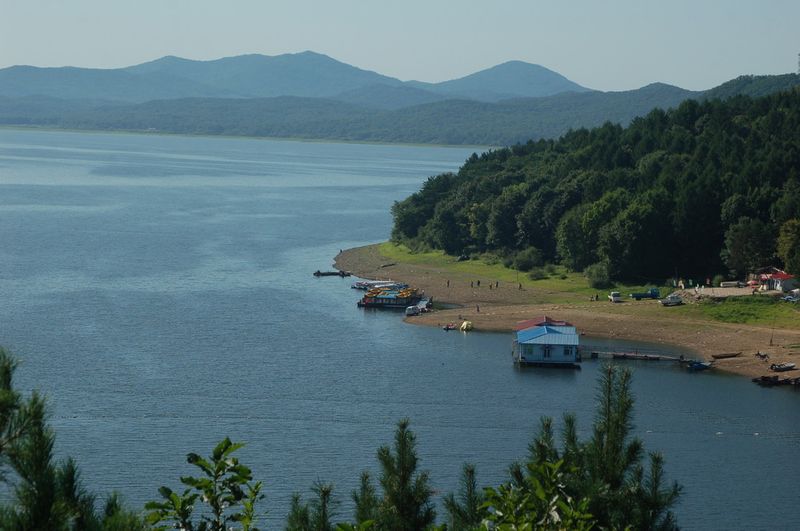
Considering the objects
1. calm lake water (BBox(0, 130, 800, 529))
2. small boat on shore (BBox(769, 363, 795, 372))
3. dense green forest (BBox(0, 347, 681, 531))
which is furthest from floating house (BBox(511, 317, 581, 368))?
dense green forest (BBox(0, 347, 681, 531))

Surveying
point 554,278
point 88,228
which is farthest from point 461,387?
point 88,228

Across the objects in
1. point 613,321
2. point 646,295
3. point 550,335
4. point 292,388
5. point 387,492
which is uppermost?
point 387,492

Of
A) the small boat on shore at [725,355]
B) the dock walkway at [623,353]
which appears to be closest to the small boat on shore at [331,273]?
the dock walkway at [623,353]

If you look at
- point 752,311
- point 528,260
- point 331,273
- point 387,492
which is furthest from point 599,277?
point 387,492

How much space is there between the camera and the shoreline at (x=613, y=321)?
2169 inches

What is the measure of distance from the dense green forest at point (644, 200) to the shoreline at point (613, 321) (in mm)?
5516

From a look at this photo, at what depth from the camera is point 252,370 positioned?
1989 inches

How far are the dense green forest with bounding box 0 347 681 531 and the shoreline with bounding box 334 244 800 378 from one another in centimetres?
3763

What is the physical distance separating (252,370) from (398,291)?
21459 millimetres

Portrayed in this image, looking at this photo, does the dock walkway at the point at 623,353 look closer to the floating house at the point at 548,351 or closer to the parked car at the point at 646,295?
the floating house at the point at 548,351

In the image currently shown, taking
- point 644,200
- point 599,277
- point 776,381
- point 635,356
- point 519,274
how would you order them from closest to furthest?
point 776,381 → point 635,356 → point 599,277 → point 644,200 → point 519,274

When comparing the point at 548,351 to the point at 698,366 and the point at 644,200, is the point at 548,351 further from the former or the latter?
the point at 644,200

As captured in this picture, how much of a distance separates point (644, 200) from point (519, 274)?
944 cm

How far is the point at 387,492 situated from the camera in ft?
53.4
